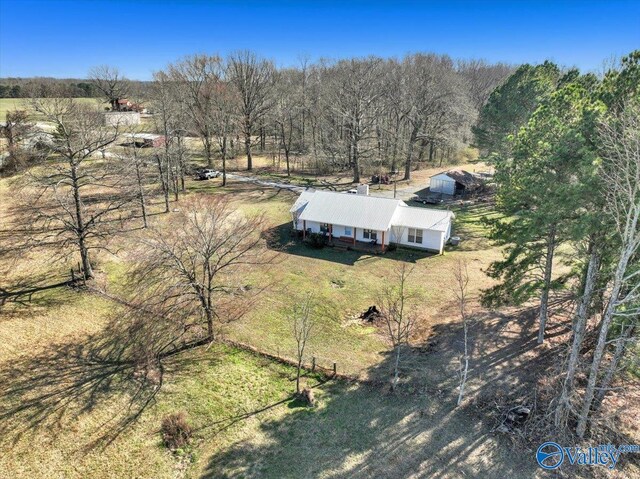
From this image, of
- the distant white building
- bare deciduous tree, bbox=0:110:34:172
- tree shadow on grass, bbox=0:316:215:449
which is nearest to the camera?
tree shadow on grass, bbox=0:316:215:449

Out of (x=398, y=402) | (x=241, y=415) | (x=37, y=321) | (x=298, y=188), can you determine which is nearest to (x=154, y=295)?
(x=37, y=321)

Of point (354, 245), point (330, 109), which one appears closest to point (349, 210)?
point (354, 245)

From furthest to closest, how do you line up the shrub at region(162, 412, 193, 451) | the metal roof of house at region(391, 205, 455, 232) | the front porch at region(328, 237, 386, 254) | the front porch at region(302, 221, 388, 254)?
1. the front porch at region(302, 221, 388, 254)
2. the front porch at region(328, 237, 386, 254)
3. the metal roof of house at region(391, 205, 455, 232)
4. the shrub at region(162, 412, 193, 451)

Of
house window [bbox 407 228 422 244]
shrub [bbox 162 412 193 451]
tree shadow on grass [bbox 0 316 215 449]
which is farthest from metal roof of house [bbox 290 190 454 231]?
shrub [bbox 162 412 193 451]

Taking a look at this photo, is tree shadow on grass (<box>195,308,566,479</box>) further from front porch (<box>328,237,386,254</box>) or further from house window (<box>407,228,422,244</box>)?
house window (<box>407,228,422,244</box>)

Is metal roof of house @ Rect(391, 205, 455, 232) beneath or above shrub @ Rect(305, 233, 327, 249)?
above

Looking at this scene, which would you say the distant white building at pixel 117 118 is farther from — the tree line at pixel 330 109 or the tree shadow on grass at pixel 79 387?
the tree shadow on grass at pixel 79 387

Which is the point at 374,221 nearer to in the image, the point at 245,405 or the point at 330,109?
the point at 245,405
